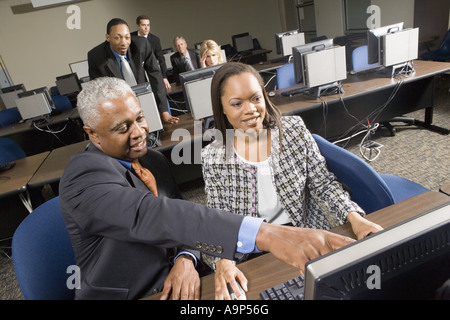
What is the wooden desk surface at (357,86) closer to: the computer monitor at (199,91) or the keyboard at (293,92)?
the keyboard at (293,92)

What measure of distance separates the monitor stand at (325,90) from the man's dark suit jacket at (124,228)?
6.79 ft

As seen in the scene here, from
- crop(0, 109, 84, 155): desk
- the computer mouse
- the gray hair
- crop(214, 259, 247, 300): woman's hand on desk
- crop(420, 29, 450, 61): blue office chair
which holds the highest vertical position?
the gray hair

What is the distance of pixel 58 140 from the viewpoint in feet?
13.9

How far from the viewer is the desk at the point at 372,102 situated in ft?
9.29

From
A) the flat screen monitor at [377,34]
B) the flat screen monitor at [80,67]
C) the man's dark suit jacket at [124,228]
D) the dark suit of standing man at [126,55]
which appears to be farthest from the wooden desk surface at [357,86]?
the flat screen monitor at [80,67]

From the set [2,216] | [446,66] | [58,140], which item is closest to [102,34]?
[58,140]

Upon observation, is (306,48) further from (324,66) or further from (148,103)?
(148,103)

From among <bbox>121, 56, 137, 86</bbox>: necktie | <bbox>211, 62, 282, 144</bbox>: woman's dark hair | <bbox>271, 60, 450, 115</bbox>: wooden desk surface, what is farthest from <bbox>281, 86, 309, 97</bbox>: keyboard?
<bbox>211, 62, 282, 144</bbox>: woman's dark hair

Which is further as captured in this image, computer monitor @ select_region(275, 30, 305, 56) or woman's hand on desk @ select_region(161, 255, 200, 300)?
computer monitor @ select_region(275, 30, 305, 56)

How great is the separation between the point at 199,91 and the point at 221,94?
90 cm

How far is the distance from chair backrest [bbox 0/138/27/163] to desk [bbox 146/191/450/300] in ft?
7.78

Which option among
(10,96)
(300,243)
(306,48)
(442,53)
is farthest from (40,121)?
(442,53)

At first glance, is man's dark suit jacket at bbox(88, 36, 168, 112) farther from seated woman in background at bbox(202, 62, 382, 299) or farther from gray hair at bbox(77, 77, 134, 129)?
gray hair at bbox(77, 77, 134, 129)

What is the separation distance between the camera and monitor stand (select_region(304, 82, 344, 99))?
2680mm
